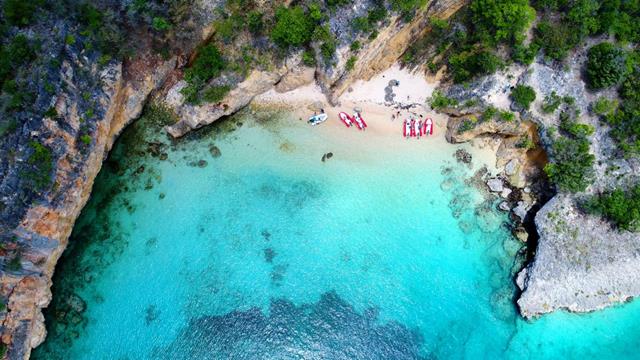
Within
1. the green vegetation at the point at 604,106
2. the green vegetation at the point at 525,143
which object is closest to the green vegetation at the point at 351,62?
the green vegetation at the point at 525,143

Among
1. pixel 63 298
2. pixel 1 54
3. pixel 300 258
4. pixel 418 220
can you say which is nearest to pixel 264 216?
pixel 300 258

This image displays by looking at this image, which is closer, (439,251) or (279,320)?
(279,320)

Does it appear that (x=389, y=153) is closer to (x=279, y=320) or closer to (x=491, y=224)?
(x=491, y=224)

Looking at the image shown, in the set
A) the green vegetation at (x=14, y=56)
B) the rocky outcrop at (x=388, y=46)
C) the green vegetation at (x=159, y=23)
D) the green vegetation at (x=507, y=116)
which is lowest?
the green vegetation at (x=507, y=116)

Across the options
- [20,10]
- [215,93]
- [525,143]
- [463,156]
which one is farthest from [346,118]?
[20,10]

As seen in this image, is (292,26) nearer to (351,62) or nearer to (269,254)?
(351,62)

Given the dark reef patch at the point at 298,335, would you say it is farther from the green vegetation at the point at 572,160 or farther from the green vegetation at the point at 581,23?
the green vegetation at the point at 581,23
